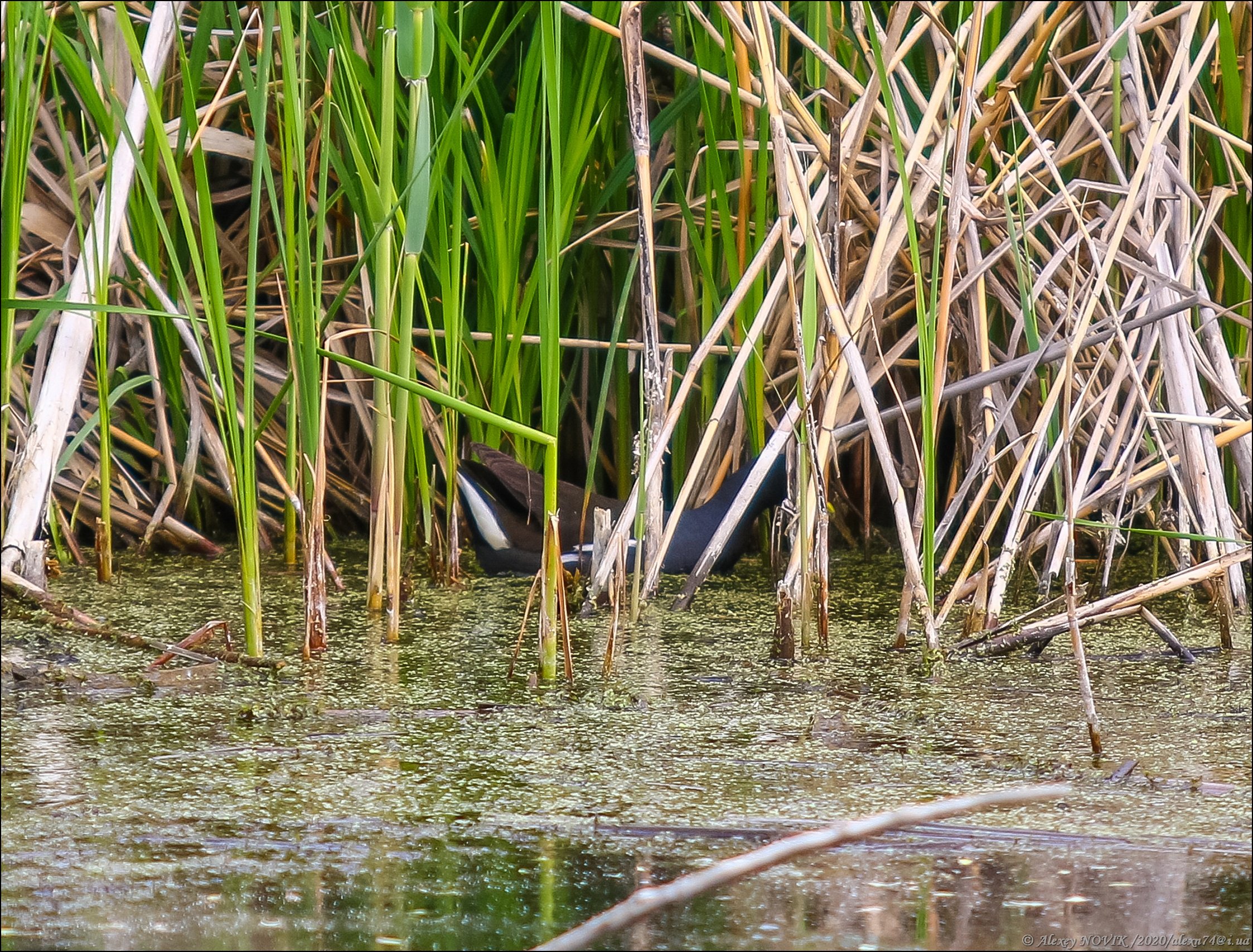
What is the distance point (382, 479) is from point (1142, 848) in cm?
92

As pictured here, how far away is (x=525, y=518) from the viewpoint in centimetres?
210

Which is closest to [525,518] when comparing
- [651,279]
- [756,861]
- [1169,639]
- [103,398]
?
[651,279]

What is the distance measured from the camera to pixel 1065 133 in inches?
77.6

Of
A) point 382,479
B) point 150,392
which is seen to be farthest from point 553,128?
point 150,392

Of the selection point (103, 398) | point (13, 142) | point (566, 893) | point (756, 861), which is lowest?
point (566, 893)

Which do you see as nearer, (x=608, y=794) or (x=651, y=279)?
(x=608, y=794)

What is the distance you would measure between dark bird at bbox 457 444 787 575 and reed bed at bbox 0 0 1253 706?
80 mm

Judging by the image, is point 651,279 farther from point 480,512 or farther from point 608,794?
point 608,794

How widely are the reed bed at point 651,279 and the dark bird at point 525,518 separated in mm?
80

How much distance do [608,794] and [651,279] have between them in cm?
71

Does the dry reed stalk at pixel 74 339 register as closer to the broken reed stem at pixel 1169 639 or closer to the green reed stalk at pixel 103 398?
the green reed stalk at pixel 103 398

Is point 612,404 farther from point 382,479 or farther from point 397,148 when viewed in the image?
point 382,479

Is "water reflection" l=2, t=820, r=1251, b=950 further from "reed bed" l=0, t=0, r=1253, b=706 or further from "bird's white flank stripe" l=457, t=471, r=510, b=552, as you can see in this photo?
"bird's white flank stripe" l=457, t=471, r=510, b=552

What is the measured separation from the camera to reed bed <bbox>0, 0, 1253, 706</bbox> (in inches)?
58.8
